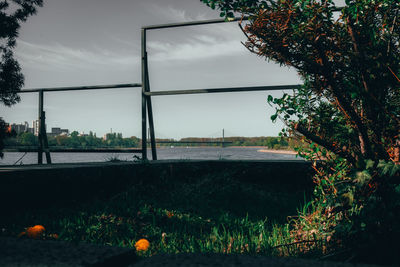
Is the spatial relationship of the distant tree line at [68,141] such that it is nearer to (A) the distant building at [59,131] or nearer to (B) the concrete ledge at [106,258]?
(A) the distant building at [59,131]

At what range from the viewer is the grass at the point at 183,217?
1945 millimetres

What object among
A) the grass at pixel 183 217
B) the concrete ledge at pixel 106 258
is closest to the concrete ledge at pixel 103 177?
the grass at pixel 183 217

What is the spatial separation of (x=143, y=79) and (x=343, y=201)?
2.95 metres

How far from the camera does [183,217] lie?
2588 millimetres

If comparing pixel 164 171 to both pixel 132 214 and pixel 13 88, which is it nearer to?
pixel 132 214

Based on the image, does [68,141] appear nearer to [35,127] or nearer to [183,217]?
[35,127]

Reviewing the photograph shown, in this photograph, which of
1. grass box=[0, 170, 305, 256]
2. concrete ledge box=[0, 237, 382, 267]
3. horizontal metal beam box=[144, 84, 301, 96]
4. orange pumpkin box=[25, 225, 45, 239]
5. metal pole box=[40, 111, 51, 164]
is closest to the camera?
concrete ledge box=[0, 237, 382, 267]

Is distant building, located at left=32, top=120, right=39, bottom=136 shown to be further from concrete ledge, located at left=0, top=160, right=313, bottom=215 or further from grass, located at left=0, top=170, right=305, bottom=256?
grass, located at left=0, top=170, right=305, bottom=256

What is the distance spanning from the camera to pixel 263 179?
3.17m

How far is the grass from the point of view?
1.94 metres

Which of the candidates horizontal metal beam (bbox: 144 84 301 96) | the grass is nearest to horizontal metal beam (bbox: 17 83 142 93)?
horizontal metal beam (bbox: 144 84 301 96)

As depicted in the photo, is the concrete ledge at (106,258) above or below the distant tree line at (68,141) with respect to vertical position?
below

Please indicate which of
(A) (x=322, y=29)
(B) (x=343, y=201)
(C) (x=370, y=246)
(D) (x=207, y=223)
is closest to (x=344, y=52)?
(A) (x=322, y=29)

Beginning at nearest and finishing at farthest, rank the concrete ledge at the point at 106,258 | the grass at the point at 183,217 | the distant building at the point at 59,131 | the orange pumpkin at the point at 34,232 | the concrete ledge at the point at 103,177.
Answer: the concrete ledge at the point at 106,258, the orange pumpkin at the point at 34,232, the grass at the point at 183,217, the concrete ledge at the point at 103,177, the distant building at the point at 59,131
